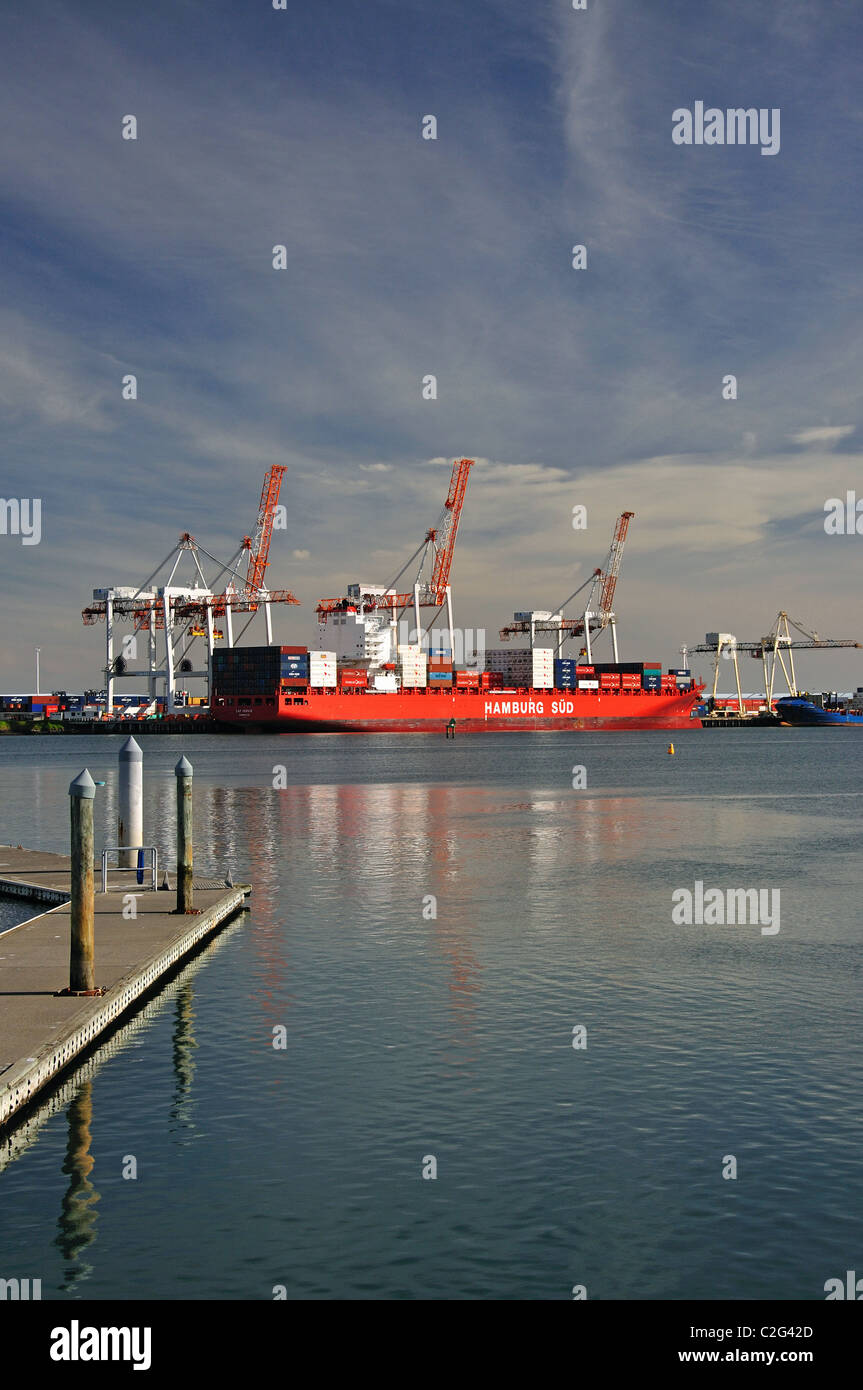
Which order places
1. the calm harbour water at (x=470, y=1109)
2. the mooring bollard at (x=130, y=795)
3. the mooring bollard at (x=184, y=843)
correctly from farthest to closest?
1. the mooring bollard at (x=130, y=795)
2. the mooring bollard at (x=184, y=843)
3. the calm harbour water at (x=470, y=1109)

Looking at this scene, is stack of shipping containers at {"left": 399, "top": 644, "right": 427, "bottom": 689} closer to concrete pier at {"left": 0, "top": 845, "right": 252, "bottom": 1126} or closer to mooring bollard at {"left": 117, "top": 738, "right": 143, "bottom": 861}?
concrete pier at {"left": 0, "top": 845, "right": 252, "bottom": 1126}

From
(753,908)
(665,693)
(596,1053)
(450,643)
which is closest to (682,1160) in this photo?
(596,1053)

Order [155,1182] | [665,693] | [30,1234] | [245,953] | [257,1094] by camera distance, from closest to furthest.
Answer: [30,1234] < [155,1182] < [257,1094] < [245,953] < [665,693]

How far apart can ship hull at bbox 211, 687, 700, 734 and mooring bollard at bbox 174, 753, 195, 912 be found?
125 m

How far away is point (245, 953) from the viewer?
21.2 meters

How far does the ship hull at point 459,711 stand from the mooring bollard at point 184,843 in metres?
125

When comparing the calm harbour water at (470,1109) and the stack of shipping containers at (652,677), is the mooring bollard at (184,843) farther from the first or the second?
the stack of shipping containers at (652,677)

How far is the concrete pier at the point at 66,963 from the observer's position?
1301 cm

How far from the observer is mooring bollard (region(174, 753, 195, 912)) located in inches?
885

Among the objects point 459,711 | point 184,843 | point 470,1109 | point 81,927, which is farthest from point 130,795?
point 459,711

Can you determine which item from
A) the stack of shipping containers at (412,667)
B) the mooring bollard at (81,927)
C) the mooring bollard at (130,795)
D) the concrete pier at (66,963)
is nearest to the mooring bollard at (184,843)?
the concrete pier at (66,963)

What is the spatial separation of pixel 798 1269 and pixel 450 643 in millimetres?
160900

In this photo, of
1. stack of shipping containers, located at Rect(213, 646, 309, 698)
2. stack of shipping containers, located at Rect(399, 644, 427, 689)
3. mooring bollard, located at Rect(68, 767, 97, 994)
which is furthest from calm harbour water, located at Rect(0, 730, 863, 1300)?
stack of shipping containers, located at Rect(399, 644, 427, 689)
